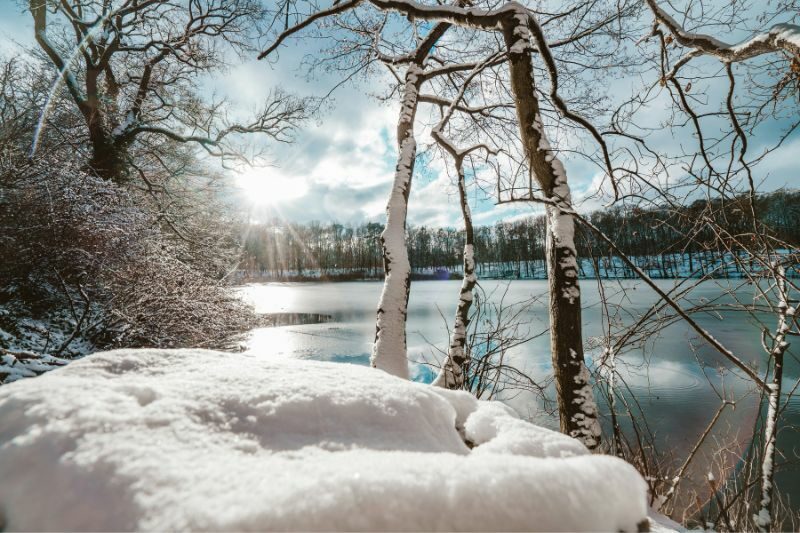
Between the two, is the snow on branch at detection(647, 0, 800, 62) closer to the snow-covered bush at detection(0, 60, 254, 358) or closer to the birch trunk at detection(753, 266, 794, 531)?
the birch trunk at detection(753, 266, 794, 531)

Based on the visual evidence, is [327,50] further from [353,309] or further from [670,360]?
[353,309]

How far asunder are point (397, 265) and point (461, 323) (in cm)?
144

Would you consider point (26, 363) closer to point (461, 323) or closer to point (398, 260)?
point (398, 260)

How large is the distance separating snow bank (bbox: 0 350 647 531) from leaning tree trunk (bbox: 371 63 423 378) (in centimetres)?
269

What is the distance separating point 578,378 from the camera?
2537 millimetres

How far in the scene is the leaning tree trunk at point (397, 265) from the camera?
359 cm

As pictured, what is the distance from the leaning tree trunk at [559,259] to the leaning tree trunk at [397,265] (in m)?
1.56

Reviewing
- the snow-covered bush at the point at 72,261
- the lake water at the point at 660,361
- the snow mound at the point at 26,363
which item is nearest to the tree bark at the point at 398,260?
the lake water at the point at 660,361

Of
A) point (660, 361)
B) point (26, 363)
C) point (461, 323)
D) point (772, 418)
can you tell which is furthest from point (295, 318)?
point (772, 418)

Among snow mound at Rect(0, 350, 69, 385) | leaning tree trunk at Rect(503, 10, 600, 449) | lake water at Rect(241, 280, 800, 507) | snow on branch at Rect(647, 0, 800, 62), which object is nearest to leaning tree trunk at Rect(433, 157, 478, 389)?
lake water at Rect(241, 280, 800, 507)

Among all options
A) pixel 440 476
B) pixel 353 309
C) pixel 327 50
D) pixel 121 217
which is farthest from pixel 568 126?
pixel 353 309

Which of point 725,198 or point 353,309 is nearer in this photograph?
point 725,198

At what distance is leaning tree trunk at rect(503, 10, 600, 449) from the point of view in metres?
2.52

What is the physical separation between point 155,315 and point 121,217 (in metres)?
2.16
